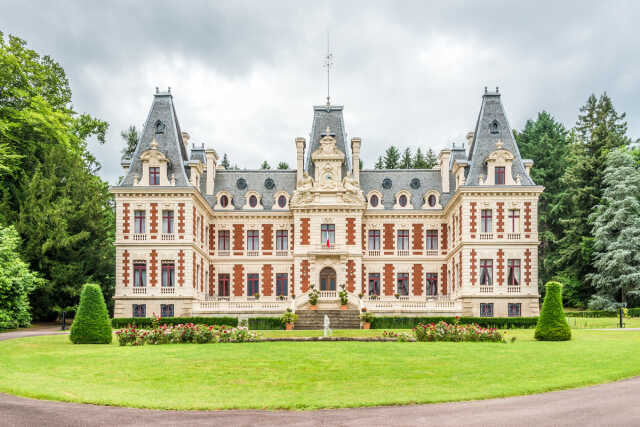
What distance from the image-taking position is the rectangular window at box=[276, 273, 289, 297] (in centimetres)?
4816

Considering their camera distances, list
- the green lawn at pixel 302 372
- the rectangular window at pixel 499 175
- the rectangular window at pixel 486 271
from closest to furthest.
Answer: the green lawn at pixel 302 372
the rectangular window at pixel 486 271
the rectangular window at pixel 499 175

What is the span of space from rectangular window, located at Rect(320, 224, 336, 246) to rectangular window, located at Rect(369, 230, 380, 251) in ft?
14.4

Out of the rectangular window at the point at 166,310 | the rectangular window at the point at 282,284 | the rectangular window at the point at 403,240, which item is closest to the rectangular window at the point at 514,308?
the rectangular window at the point at 403,240

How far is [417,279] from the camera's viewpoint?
48469 millimetres

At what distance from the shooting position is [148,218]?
140 ft

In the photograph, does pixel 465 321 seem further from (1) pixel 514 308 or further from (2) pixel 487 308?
(1) pixel 514 308

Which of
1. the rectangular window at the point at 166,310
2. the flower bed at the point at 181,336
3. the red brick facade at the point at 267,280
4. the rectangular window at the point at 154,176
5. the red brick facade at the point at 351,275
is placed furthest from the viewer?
the red brick facade at the point at 267,280

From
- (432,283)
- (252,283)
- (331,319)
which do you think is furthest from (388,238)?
(331,319)

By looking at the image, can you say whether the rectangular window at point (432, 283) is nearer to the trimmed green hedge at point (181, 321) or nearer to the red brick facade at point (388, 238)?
the red brick facade at point (388, 238)

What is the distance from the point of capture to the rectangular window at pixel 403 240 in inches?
1922

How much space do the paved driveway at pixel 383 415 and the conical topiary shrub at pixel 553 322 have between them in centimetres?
1349

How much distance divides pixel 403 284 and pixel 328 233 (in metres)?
7.41

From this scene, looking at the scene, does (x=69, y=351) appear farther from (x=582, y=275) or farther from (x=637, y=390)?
(x=582, y=275)

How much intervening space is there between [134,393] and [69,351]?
9.32 metres
